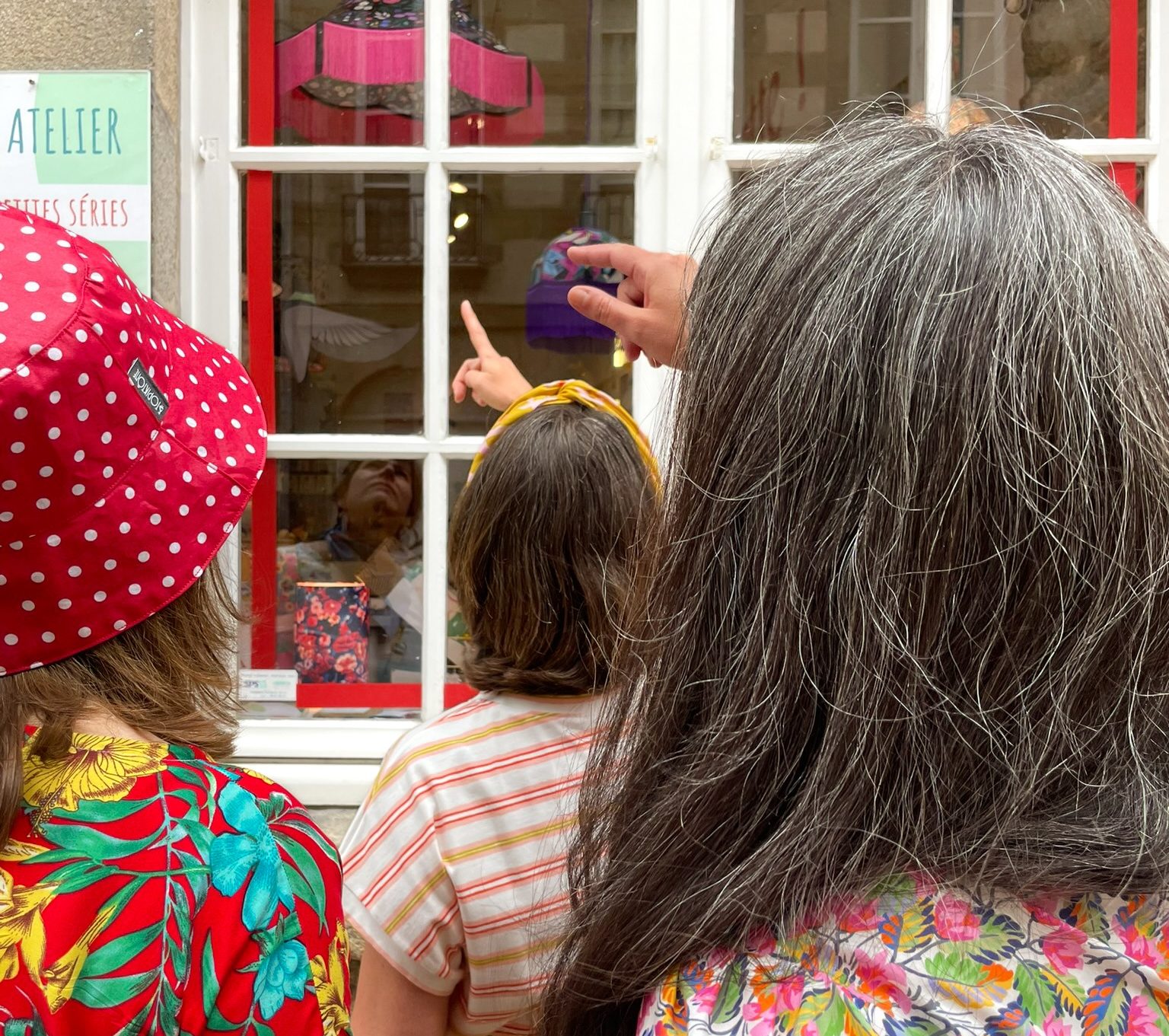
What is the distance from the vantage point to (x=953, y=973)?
489 mm

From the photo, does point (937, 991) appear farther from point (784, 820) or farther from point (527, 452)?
point (527, 452)

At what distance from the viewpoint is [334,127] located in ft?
7.11

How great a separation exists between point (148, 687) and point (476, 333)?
1304 millimetres

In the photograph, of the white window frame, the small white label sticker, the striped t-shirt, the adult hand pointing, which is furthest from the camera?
the small white label sticker

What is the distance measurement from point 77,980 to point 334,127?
185 centimetres

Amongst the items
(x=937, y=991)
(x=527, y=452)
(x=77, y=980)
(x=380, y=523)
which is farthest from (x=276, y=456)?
(x=937, y=991)

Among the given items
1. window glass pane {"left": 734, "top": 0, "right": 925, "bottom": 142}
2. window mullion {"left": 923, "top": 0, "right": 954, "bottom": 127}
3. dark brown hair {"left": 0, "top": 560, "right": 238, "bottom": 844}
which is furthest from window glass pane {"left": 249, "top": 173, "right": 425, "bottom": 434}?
dark brown hair {"left": 0, "top": 560, "right": 238, "bottom": 844}

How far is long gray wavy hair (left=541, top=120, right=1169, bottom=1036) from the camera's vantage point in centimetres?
51

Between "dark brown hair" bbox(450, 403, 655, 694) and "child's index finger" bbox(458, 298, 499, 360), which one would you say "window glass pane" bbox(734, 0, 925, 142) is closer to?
"child's index finger" bbox(458, 298, 499, 360)

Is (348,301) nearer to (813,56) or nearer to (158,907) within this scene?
(813,56)

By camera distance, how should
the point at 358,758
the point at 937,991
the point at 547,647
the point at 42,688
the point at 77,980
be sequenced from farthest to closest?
the point at 358,758, the point at 547,647, the point at 42,688, the point at 77,980, the point at 937,991

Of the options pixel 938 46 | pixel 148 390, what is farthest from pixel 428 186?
pixel 148 390

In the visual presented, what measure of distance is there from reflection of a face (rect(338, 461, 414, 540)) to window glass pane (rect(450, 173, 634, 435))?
0.16 m

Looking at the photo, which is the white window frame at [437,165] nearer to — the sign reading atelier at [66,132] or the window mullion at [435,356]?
the window mullion at [435,356]
